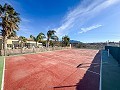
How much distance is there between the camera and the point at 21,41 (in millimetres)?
42812

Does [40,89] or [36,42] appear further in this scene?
[36,42]

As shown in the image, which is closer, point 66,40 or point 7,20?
point 7,20

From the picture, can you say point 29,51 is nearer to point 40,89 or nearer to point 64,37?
point 40,89

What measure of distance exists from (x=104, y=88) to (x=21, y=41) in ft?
138

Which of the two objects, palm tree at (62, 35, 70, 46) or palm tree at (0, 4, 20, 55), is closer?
palm tree at (0, 4, 20, 55)

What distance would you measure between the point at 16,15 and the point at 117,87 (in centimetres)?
2347

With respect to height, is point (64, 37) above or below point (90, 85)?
above

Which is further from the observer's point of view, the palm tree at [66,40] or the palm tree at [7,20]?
the palm tree at [66,40]

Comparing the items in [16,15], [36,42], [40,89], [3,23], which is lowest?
[40,89]

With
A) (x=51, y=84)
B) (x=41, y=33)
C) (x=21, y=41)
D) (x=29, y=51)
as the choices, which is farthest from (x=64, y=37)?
(x=51, y=84)

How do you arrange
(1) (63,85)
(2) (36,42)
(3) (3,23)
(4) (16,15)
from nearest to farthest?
(1) (63,85) → (3) (3,23) → (4) (16,15) → (2) (36,42)

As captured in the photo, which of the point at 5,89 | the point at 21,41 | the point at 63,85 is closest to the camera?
the point at 5,89

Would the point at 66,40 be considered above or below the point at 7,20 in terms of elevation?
below

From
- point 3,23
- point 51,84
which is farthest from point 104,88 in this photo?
point 3,23
